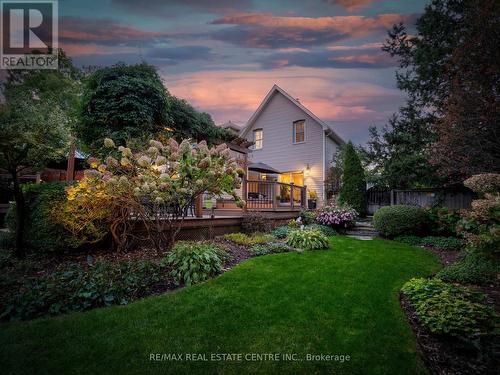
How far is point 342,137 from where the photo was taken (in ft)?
56.4

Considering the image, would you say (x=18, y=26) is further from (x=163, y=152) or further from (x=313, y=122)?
(x=313, y=122)

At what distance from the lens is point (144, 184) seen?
14.4 feet

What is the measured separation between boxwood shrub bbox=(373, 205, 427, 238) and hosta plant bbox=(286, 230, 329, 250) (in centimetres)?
330

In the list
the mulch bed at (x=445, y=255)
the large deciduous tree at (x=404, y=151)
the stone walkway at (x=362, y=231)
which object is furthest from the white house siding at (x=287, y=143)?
the mulch bed at (x=445, y=255)

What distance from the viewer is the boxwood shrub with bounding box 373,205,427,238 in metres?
8.67

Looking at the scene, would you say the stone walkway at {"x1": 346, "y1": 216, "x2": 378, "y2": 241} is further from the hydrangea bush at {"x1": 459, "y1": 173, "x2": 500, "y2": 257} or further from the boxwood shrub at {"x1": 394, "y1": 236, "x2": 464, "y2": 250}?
the hydrangea bush at {"x1": 459, "y1": 173, "x2": 500, "y2": 257}

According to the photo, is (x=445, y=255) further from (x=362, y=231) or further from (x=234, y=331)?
(x=234, y=331)

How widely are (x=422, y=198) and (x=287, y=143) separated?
8550 mm

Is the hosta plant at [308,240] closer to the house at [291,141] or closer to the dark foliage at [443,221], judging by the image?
the dark foliage at [443,221]

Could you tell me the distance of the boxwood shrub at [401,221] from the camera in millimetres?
8672

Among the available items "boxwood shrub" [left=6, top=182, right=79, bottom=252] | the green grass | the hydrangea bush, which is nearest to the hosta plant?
the green grass

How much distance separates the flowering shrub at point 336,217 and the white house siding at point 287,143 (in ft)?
16.3

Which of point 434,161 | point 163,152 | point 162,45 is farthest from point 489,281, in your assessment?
point 162,45

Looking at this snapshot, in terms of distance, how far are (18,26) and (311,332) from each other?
427 inches
